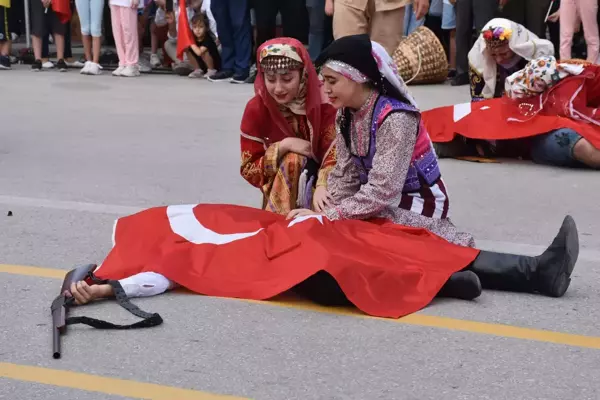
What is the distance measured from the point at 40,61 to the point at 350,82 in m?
9.27

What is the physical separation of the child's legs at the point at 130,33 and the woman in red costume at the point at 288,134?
746 cm

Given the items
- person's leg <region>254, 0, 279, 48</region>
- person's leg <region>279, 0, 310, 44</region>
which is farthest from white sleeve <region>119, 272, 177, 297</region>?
person's leg <region>279, 0, 310, 44</region>

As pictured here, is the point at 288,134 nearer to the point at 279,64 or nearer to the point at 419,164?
the point at 279,64

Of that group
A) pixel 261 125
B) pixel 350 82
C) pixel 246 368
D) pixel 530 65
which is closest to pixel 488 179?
pixel 530 65

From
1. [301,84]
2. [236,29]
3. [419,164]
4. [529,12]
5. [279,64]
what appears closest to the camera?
[419,164]

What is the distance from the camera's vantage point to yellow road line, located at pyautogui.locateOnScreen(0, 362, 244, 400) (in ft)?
10.6

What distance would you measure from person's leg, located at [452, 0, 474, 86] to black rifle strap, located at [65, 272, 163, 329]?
7346 mm

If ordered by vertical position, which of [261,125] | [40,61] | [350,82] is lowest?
[40,61]

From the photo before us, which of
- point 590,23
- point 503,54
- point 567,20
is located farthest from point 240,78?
point 503,54

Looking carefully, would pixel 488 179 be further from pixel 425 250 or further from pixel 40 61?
pixel 40 61

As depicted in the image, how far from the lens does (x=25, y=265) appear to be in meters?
4.71

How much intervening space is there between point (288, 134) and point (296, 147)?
0.11 metres

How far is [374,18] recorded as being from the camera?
964cm

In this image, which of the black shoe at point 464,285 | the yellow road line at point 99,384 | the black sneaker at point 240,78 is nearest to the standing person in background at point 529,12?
the black sneaker at point 240,78
